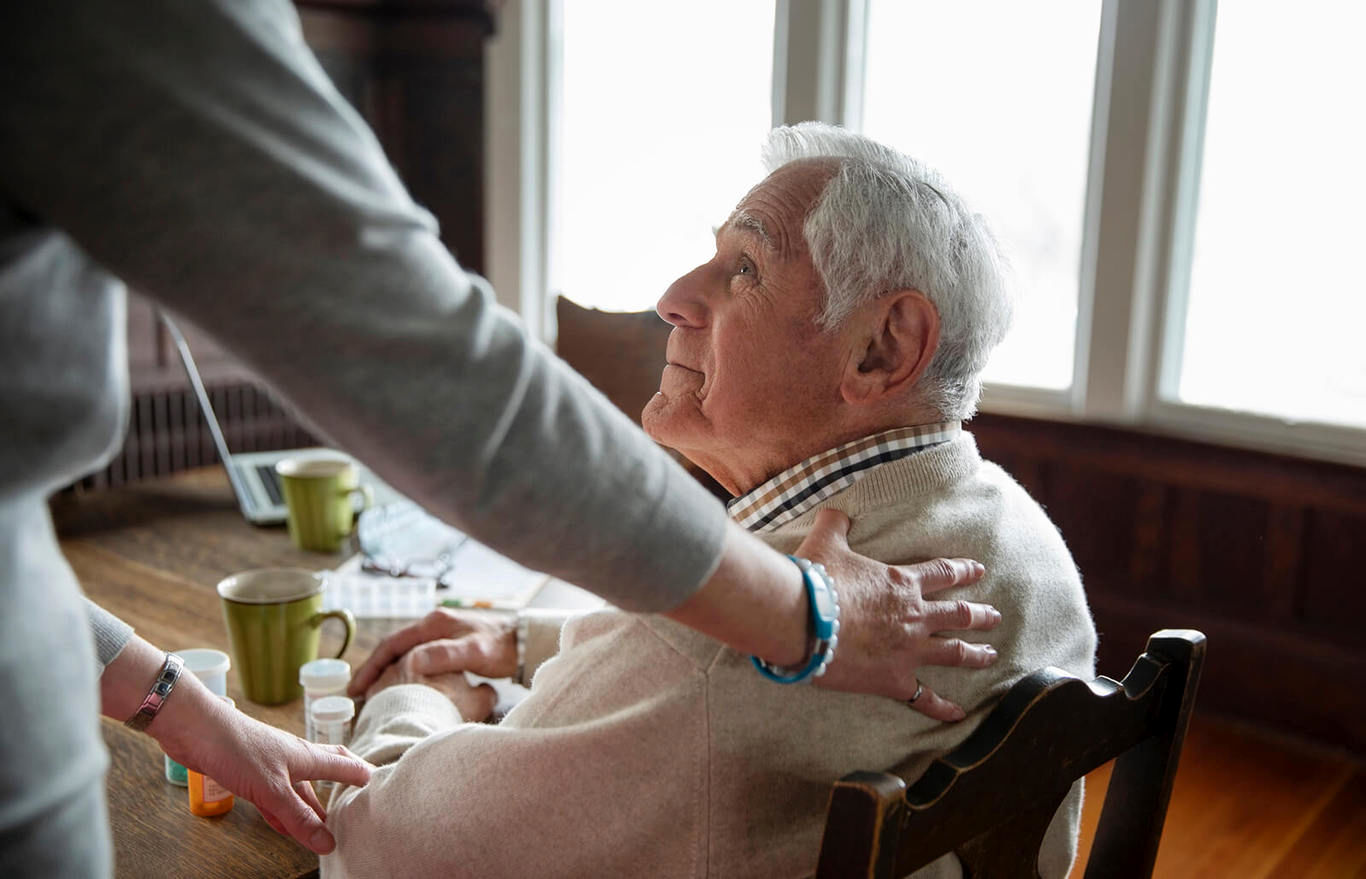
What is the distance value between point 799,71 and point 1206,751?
2257 millimetres

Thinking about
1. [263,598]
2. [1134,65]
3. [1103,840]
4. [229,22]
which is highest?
[1134,65]

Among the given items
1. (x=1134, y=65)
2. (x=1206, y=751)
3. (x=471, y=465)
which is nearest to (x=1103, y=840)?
(x=471, y=465)

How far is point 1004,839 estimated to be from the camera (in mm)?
899

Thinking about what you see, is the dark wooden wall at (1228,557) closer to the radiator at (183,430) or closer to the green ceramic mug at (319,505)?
the green ceramic mug at (319,505)

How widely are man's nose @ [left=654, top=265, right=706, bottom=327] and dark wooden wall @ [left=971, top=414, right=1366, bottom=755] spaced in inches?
84.9

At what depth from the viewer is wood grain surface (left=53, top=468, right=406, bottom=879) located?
1.00 meters

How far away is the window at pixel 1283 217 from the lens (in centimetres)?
283

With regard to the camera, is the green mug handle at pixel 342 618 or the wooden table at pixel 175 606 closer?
the wooden table at pixel 175 606

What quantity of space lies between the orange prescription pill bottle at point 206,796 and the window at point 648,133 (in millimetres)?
2947

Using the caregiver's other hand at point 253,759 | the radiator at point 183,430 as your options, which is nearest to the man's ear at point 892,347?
the caregiver's other hand at point 253,759

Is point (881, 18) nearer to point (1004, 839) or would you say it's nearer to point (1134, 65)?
point (1134, 65)

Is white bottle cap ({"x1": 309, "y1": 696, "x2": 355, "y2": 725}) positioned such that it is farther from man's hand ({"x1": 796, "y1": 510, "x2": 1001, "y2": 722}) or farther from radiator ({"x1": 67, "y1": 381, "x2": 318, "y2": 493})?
radiator ({"x1": 67, "y1": 381, "x2": 318, "y2": 493})

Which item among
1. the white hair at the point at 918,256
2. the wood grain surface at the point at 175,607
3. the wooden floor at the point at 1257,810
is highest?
the white hair at the point at 918,256

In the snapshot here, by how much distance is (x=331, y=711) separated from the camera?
1193mm
